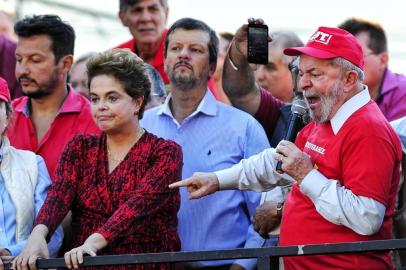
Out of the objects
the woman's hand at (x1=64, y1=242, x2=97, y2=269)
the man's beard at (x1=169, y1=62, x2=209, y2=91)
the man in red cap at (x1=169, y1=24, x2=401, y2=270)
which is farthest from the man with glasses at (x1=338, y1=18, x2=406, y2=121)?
the woman's hand at (x1=64, y1=242, x2=97, y2=269)

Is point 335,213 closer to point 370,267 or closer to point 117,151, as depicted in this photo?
point 370,267

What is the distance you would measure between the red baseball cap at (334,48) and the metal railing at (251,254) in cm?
103

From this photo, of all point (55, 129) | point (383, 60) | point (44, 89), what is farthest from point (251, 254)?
point (383, 60)

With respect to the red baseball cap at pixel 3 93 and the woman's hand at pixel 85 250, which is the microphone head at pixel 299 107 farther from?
the red baseball cap at pixel 3 93

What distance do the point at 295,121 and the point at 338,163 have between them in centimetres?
38

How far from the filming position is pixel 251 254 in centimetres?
575

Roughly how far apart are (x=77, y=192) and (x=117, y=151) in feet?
1.05

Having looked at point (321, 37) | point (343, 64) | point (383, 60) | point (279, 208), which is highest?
point (321, 37)

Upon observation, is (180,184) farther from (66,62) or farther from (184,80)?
(66,62)

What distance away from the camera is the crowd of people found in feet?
19.4

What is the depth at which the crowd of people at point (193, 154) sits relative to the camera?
19.4 ft

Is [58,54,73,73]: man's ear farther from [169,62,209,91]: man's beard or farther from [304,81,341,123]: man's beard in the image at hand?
[304,81,341,123]: man's beard

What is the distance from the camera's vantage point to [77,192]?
6555mm

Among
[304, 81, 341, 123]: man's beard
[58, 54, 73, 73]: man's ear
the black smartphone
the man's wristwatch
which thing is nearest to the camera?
[304, 81, 341, 123]: man's beard
